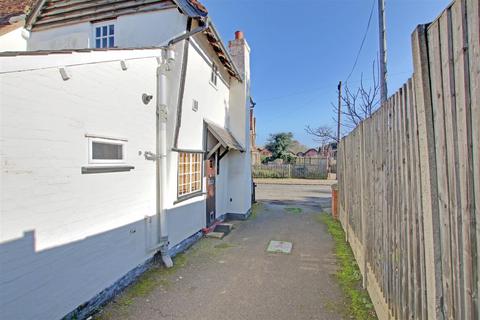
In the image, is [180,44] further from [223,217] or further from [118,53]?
[223,217]

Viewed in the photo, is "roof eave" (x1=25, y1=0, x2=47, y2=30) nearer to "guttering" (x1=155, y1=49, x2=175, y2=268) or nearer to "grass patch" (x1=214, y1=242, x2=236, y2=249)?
"guttering" (x1=155, y1=49, x2=175, y2=268)

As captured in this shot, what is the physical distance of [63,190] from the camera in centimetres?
314

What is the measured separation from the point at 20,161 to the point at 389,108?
3.99 metres

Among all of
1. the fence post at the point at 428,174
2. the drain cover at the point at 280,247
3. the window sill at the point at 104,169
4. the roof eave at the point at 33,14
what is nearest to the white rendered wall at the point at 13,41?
the roof eave at the point at 33,14

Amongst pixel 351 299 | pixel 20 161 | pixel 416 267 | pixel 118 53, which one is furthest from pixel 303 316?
pixel 118 53

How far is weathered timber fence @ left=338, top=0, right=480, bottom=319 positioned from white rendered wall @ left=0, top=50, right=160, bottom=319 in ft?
12.1

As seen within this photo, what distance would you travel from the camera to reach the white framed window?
6133 mm

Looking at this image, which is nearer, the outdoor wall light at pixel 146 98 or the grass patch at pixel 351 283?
the grass patch at pixel 351 283

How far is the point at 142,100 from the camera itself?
183 inches

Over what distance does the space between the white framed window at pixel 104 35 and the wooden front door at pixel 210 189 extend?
→ 12.8 ft

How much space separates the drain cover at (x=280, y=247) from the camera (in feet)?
19.6

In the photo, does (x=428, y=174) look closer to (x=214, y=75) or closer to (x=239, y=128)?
(x=214, y=75)

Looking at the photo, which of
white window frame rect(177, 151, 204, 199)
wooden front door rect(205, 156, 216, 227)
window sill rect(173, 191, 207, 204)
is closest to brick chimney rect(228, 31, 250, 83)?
wooden front door rect(205, 156, 216, 227)

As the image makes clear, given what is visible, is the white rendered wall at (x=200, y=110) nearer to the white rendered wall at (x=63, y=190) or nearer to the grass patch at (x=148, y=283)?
the grass patch at (x=148, y=283)
